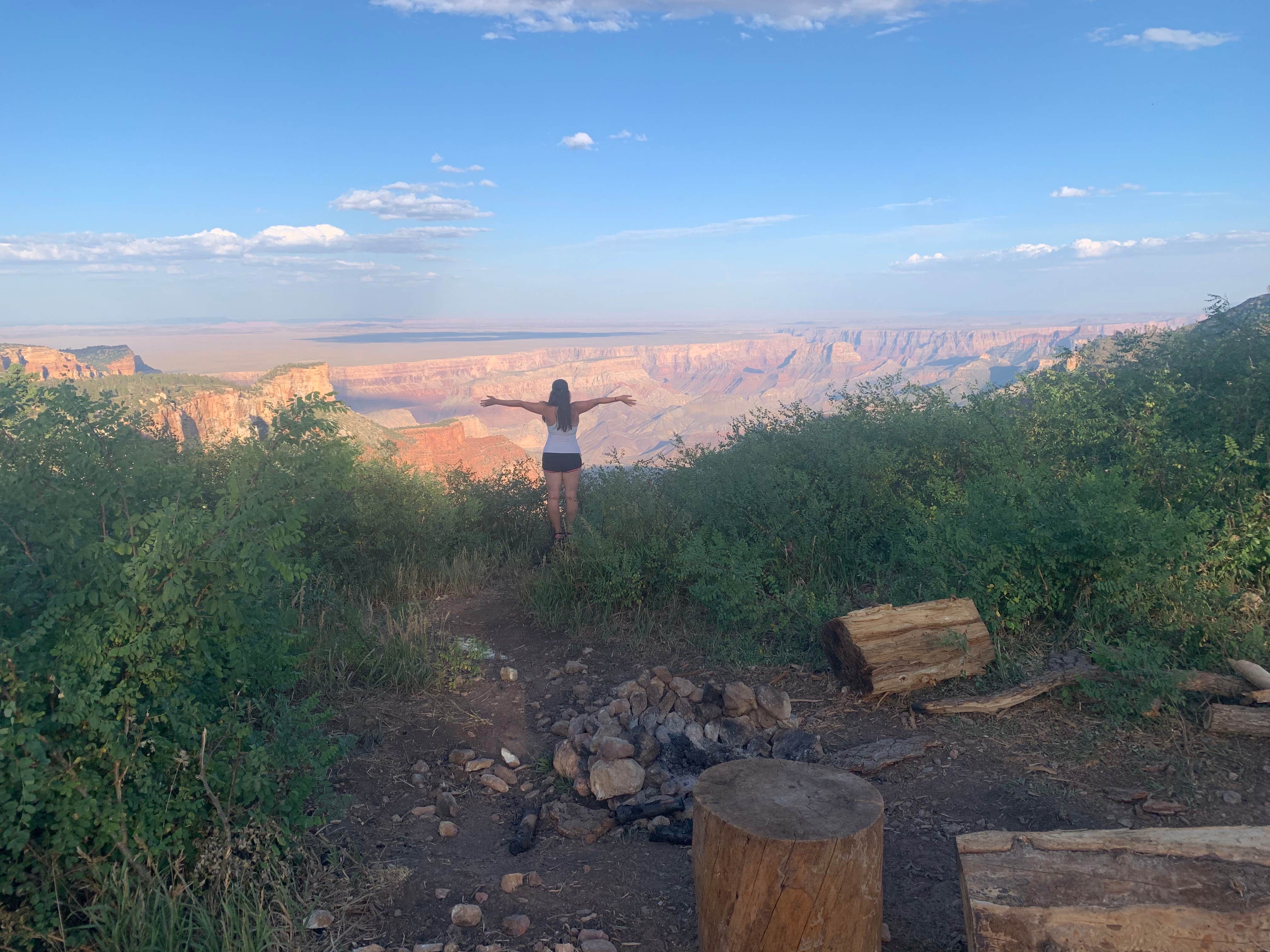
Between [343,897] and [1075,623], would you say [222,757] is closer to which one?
[343,897]

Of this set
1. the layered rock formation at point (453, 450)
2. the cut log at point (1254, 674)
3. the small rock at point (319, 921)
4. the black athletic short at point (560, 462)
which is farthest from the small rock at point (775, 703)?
the layered rock formation at point (453, 450)

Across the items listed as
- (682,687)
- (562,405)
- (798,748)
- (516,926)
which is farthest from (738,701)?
(562,405)

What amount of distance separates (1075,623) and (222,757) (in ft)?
16.6

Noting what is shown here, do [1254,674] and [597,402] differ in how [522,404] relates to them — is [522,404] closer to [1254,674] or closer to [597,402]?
[597,402]

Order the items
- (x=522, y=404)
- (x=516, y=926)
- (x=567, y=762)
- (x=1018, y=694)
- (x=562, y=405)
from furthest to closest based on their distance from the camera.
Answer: (x=522, y=404), (x=562, y=405), (x=1018, y=694), (x=567, y=762), (x=516, y=926)

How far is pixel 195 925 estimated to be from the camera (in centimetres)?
281

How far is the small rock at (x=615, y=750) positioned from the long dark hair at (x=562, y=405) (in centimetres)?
500

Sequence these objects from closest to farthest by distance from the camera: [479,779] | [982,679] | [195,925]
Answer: [195,925] < [479,779] < [982,679]

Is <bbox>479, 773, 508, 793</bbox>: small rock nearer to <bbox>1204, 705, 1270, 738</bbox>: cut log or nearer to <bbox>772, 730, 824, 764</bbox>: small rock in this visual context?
<bbox>772, 730, 824, 764</bbox>: small rock

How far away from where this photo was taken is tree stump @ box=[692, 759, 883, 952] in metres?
2.59

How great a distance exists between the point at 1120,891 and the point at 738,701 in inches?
99.7

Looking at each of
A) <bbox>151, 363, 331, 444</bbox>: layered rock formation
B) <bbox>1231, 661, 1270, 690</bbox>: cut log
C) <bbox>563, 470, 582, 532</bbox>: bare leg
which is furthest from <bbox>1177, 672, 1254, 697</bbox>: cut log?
<bbox>151, 363, 331, 444</bbox>: layered rock formation

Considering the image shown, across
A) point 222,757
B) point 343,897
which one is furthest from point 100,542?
point 343,897

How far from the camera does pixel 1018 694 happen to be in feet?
14.9
